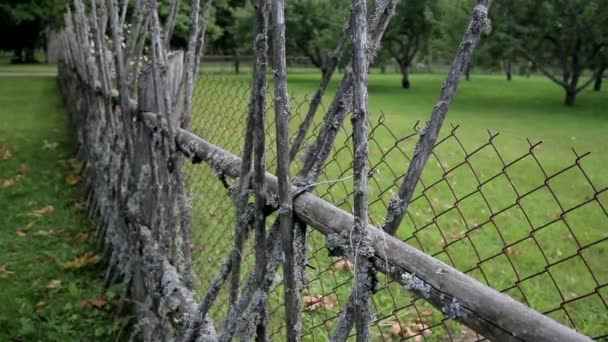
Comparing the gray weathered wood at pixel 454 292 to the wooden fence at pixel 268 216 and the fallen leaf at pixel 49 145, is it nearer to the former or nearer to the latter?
the wooden fence at pixel 268 216

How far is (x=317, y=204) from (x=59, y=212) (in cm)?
489

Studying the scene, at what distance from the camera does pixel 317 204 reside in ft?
4.79

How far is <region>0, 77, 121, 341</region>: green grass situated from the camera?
3479mm

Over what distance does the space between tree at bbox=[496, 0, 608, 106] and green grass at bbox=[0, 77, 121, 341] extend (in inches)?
605

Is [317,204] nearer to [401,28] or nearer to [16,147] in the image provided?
[16,147]

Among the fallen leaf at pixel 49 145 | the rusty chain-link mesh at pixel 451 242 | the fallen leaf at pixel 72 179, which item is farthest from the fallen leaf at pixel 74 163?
the rusty chain-link mesh at pixel 451 242

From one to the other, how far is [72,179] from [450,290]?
6.46m

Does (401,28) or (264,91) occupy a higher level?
(401,28)

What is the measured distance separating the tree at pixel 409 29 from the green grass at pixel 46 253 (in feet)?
62.6

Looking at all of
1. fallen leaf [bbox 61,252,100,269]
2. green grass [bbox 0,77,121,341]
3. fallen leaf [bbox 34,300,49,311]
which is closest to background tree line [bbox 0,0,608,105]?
green grass [bbox 0,77,121,341]

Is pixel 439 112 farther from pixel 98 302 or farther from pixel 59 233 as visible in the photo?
pixel 59 233

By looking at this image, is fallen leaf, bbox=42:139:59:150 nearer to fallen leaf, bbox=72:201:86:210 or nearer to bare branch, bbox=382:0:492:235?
fallen leaf, bbox=72:201:86:210

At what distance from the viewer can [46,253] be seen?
459 cm

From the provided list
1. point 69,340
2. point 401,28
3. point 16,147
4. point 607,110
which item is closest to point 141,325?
point 69,340
